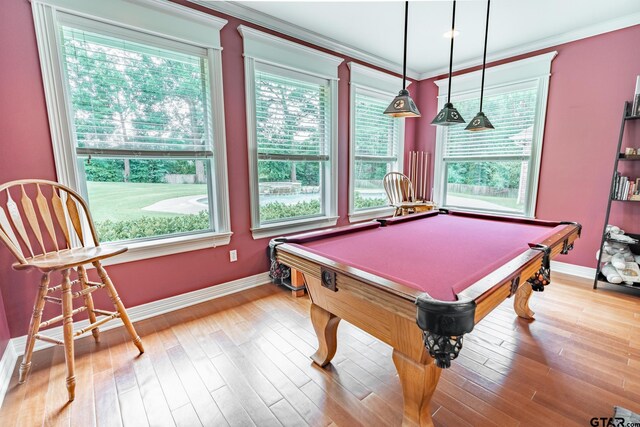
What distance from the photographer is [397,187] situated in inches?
164

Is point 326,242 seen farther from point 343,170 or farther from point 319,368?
point 343,170

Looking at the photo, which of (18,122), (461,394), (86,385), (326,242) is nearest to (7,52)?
(18,122)

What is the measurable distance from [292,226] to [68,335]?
81.7 inches

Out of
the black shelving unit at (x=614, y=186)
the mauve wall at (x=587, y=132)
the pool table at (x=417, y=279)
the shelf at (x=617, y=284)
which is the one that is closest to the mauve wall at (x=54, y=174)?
the pool table at (x=417, y=279)

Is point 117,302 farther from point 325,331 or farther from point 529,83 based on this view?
point 529,83

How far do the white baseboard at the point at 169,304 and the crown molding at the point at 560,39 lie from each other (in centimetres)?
393

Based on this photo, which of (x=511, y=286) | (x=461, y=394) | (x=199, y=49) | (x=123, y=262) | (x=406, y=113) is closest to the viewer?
(x=511, y=286)

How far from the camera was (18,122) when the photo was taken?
1869 millimetres

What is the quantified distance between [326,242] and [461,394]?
115cm

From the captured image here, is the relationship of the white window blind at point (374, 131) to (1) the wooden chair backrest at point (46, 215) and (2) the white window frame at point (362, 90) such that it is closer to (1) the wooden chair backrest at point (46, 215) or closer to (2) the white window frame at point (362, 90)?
(2) the white window frame at point (362, 90)

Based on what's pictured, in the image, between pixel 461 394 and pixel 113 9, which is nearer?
pixel 461 394

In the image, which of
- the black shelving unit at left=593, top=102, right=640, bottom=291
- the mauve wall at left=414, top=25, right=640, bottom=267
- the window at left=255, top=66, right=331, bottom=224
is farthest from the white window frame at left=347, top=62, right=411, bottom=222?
the black shelving unit at left=593, top=102, right=640, bottom=291

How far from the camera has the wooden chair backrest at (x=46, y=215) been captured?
177 centimetres

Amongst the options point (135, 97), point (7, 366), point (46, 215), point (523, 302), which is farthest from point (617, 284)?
point (7, 366)
